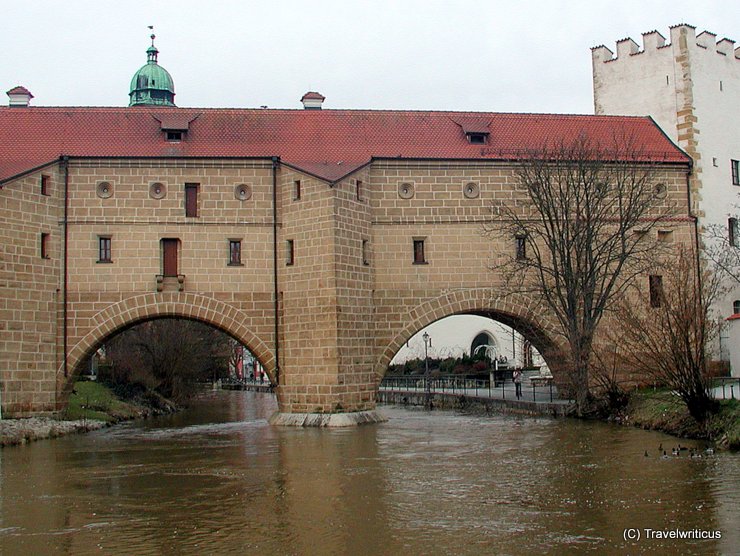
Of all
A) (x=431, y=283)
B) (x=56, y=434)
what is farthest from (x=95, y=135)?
(x=431, y=283)

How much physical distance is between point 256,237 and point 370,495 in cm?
1468

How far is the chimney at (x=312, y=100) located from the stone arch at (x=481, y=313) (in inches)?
308

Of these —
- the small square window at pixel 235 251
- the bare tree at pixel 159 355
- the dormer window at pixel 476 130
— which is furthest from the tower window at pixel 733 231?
the bare tree at pixel 159 355

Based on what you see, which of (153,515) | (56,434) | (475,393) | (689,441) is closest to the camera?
(153,515)

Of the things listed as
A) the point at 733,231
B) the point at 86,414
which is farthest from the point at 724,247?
the point at 86,414

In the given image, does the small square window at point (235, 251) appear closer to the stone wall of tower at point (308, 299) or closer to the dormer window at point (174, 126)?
the stone wall of tower at point (308, 299)

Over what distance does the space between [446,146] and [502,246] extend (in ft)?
11.4

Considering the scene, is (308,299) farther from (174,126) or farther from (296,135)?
(174,126)

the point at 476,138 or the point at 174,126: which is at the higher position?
the point at 174,126

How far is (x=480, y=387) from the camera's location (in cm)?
4444

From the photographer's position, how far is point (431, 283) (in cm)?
3003

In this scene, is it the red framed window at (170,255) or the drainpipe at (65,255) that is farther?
the red framed window at (170,255)

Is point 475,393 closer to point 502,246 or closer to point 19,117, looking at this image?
point 502,246

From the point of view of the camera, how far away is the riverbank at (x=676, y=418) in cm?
2014
